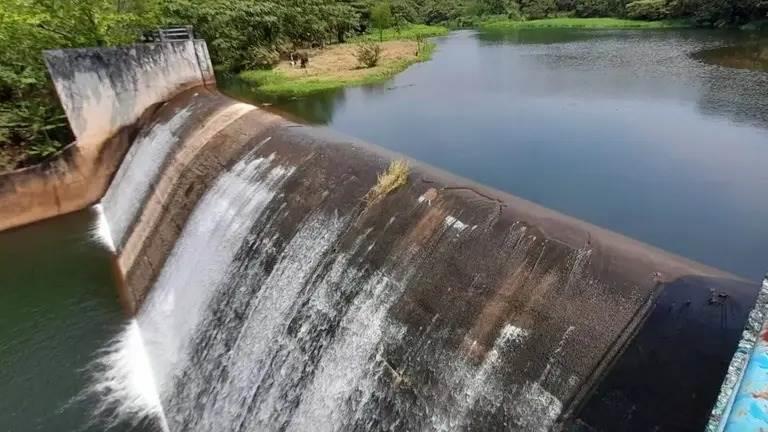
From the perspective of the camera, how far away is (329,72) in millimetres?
21656

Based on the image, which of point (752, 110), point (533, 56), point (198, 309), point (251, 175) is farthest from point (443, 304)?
point (533, 56)

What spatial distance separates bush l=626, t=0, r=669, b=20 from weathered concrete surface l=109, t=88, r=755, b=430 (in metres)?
38.9

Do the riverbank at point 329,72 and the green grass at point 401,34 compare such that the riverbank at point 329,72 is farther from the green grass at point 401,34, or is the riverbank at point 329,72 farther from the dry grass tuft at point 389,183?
the dry grass tuft at point 389,183

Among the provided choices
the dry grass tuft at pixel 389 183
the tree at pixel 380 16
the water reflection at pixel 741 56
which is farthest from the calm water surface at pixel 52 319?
the tree at pixel 380 16

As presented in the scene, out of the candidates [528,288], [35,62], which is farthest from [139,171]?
[528,288]

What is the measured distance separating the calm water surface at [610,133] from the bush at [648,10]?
1565 cm

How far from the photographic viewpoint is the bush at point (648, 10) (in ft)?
118

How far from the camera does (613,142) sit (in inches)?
427

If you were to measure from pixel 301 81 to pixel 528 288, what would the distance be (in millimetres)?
18047

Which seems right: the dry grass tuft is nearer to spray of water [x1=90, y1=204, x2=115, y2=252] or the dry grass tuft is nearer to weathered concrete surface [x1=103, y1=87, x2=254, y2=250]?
weathered concrete surface [x1=103, y1=87, x2=254, y2=250]

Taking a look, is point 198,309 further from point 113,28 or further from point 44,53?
point 113,28

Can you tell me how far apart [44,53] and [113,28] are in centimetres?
319

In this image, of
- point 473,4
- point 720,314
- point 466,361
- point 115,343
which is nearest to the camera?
point 720,314

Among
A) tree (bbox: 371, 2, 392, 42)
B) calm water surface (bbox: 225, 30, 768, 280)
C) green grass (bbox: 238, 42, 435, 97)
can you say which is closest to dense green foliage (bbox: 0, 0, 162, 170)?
calm water surface (bbox: 225, 30, 768, 280)
